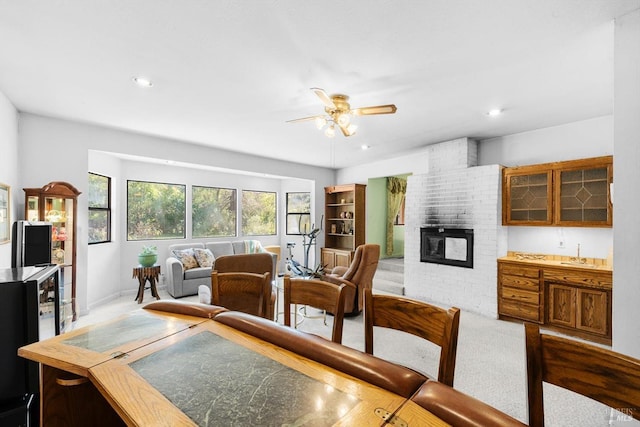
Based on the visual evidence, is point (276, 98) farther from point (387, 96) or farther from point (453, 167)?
point (453, 167)

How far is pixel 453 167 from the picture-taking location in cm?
477

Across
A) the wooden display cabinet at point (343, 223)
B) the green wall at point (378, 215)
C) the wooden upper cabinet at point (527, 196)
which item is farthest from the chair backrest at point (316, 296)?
the green wall at point (378, 215)

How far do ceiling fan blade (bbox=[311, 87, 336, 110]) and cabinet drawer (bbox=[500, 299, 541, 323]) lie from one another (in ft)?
11.6

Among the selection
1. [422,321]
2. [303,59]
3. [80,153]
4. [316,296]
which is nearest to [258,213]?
[80,153]

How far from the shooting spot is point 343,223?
7.36 meters

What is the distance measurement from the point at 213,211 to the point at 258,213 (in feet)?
3.79

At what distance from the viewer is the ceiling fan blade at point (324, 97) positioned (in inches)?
92.0

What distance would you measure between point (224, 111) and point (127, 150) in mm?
1947

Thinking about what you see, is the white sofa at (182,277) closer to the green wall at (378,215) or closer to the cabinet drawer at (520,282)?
the green wall at (378,215)

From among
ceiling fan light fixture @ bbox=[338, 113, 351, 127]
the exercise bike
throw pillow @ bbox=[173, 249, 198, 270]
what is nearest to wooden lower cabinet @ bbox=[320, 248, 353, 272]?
the exercise bike

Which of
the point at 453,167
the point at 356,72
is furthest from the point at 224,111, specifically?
the point at 453,167

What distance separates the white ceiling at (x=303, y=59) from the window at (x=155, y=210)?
6.25 ft

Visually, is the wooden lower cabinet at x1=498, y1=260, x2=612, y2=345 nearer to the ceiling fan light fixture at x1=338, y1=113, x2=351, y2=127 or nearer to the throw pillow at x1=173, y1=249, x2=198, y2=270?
the ceiling fan light fixture at x1=338, y1=113, x2=351, y2=127

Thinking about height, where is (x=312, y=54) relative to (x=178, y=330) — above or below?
above
